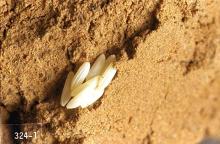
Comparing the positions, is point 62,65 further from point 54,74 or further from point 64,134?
point 64,134

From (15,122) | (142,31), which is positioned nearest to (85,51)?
(142,31)

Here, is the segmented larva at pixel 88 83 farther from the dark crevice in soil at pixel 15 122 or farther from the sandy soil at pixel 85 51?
the dark crevice in soil at pixel 15 122

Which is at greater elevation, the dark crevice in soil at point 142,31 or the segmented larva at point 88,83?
the dark crevice in soil at point 142,31

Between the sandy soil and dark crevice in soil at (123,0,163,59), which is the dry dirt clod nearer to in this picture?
the sandy soil

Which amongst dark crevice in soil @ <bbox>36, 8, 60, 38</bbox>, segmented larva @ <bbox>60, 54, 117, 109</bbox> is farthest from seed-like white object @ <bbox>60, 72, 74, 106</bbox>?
→ dark crevice in soil @ <bbox>36, 8, 60, 38</bbox>

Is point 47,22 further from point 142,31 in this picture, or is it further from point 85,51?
point 142,31

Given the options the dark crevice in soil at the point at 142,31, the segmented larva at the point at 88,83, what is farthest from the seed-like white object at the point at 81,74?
the dark crevice in soil at the point at 142,31

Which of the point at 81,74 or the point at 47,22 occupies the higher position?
the point at 47,22

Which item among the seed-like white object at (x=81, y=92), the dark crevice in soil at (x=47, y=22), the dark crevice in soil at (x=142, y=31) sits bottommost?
the seed-like white object at (x=81, y=92)
